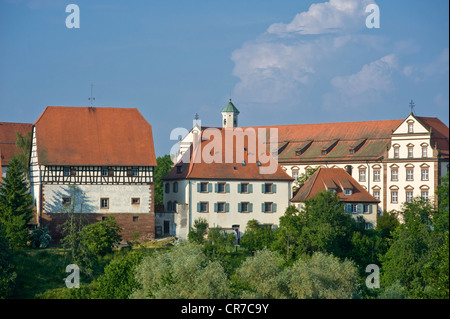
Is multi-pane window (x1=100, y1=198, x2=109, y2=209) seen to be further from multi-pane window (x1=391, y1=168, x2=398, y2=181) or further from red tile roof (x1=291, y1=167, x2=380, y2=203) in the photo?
multi-pane window (x1=391, y1=168, x2=398, y2=181)

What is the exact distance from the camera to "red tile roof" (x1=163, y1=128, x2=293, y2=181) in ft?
226

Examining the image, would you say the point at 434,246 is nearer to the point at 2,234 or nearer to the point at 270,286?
the point at 270,286

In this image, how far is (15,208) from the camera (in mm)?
61438

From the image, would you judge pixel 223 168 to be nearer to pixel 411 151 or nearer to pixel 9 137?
pixel 411 151

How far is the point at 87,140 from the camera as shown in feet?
218

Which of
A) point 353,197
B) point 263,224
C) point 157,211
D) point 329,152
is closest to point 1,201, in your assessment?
point 157,211

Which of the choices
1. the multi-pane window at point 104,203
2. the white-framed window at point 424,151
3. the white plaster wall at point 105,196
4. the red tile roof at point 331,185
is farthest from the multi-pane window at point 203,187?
the white-framed window at point 424,151

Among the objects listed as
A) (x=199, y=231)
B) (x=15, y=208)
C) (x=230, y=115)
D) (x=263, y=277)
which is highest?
(x=230, y=115)

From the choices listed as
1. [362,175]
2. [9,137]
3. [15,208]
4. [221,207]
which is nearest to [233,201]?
[221,207]

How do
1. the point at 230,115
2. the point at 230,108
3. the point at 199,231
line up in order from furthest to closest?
the point at 230,115, the point at 230,108, the point at 199,231

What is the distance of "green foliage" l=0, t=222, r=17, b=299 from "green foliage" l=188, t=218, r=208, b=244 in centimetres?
1416

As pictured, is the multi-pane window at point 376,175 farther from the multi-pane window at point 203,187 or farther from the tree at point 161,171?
the tree at point 161,171

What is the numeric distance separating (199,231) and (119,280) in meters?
16.0
